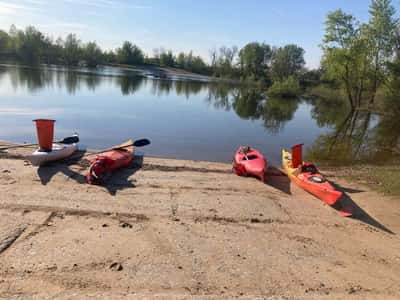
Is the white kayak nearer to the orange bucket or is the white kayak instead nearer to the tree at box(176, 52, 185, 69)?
the orange bucket

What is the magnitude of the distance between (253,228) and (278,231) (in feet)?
1.67

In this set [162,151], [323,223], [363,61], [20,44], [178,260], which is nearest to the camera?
[178,260]

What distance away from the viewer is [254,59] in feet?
268

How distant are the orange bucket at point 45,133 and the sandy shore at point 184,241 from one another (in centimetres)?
92

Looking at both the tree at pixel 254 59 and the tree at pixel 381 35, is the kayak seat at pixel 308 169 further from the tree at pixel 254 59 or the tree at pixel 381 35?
the tree at pixel 254 59

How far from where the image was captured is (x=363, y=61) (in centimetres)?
3628

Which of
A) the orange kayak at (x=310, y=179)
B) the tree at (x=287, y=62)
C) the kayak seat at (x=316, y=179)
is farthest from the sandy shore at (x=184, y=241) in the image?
the tree at (x=287, y=62)

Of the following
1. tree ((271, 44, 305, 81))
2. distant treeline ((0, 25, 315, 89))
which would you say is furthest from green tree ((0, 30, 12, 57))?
tree ((271, 44, 305, 81))

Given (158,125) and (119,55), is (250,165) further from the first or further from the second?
(119,55)

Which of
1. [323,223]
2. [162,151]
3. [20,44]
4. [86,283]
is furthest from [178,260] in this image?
[20,44]

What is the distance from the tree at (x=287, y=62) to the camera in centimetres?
7056

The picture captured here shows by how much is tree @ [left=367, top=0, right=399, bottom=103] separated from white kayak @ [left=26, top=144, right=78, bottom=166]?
36220mm

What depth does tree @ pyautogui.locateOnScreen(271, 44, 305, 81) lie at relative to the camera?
70.6 meters

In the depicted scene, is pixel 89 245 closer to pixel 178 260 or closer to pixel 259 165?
pixel 178 260
